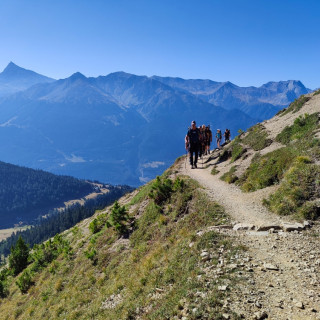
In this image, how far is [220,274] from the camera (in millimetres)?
8516

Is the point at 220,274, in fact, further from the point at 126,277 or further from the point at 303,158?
the point at 303,158

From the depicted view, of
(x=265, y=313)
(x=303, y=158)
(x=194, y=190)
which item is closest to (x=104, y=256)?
(x=194, y=190)

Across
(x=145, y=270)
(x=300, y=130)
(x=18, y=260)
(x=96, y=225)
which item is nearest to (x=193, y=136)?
(x=300, y=130)

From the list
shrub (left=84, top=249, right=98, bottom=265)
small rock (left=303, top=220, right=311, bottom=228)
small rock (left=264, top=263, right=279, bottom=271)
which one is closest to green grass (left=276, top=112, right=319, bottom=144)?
small rock (left=303, top=220, right=311, bottom=228)

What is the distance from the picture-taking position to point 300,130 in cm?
2383

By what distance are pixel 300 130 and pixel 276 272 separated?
19.4 meters

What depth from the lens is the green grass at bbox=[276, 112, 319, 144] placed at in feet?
71.9

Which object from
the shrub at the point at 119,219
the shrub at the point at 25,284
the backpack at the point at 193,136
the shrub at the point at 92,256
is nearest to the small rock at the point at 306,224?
the shrub at the point at 119,219

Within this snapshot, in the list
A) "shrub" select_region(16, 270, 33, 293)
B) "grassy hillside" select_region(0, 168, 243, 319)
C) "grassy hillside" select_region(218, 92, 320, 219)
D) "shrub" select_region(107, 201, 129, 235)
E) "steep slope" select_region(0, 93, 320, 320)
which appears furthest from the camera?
"shrub" select_region(16, 270, 33, 293)

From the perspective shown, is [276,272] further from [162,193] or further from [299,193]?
[162,193]

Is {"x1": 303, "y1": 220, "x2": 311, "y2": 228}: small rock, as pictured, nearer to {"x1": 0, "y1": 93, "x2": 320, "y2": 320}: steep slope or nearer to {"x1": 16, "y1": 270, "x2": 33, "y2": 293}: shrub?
{"x1": 0, "y1": 93, "x2": 320, "y2": 320}: steep slope

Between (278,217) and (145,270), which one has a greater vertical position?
(278,217)

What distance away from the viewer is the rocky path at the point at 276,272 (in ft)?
22.2

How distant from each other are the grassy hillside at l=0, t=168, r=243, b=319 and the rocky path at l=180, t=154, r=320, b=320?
48 cm
